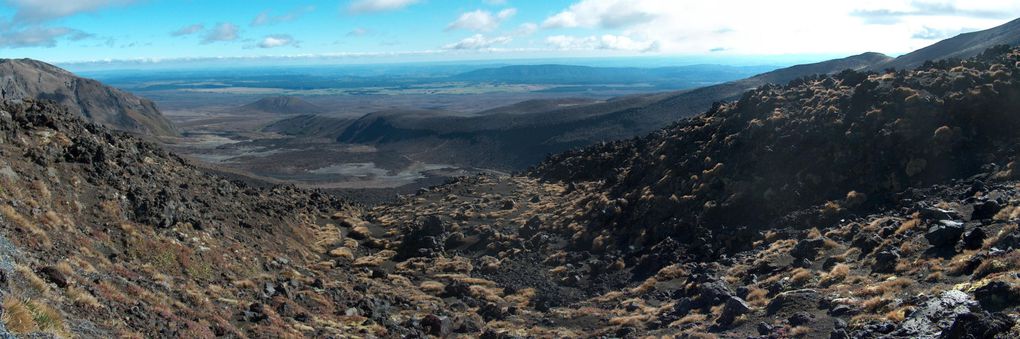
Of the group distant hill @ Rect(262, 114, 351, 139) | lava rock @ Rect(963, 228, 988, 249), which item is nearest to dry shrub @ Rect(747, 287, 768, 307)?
lava rock @ Rect(963, 228, 988, 249)

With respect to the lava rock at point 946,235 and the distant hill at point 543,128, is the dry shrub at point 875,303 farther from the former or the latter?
the distant hill at point 543,128

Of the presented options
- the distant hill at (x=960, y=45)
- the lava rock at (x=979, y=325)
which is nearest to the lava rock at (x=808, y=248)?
the lava rock at (x=979, y=325)

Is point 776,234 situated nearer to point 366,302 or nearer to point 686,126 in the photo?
point 366,302

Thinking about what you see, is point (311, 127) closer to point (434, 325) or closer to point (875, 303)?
point (434, 325)

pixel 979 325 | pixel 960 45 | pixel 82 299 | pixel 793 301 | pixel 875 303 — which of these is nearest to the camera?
pixel 979 325

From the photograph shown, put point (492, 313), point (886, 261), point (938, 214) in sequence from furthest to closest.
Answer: point (492, 313)
point (938, 214)
point (886, 261)

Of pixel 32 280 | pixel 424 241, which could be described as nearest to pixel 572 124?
pixel 424 241

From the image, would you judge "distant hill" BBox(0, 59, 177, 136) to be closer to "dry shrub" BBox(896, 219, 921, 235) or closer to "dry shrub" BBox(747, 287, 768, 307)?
"dry shrub" BBox(747, 287, 768, 307)
